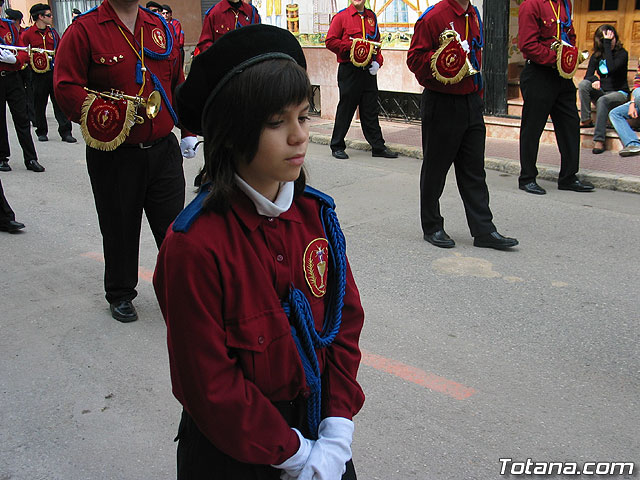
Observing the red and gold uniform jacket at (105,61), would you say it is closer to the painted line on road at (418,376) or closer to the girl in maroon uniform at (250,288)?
the painted line on road at (418,376)

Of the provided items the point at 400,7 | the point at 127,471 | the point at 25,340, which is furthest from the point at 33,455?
the point at 400,7

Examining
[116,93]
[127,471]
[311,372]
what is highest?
[116,93]

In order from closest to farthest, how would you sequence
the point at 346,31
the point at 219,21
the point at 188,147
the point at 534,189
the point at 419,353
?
the point at 419,353 → the point at 188,147 → the point at 534,189 → the point at 219,21 → the point at 346,31

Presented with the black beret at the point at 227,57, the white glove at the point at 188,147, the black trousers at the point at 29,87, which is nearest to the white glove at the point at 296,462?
the black beret at the point at 227,57

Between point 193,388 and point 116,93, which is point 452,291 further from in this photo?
point 193,388

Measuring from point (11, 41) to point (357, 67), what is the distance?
14.3 feet

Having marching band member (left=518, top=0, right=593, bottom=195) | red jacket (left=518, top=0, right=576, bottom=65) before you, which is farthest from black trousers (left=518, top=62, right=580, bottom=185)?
red jacket (left=518, top=0, right=576, bottom=65)

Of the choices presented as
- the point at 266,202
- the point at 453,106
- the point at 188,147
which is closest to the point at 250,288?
the point at 266,202

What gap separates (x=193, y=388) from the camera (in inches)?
62.9

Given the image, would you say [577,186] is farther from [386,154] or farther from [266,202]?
[266,202]

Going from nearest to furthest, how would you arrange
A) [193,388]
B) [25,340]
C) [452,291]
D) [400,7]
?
[193,388], [25,340], [452,291], [400,7]

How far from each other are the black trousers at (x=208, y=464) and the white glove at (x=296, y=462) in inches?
2.1

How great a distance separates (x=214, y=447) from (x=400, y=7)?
34.8ft

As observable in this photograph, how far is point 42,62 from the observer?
10.6 meters
